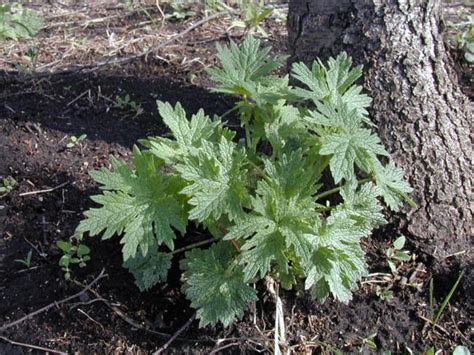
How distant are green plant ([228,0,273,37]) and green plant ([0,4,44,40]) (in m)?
1.22

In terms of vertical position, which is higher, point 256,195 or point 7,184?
point 256,195

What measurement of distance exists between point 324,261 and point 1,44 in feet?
9.20

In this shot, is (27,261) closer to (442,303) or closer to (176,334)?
(176,334)

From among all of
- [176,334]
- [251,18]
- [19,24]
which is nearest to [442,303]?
[176,334]

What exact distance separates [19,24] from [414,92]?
2476 mm

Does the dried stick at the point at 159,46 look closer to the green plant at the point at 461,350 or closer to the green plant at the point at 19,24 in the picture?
the green plant at the point at 19,24

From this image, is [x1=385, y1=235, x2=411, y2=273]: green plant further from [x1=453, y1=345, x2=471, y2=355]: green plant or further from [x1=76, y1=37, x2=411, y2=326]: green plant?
[x1=453, y1=345, x2=471, y2=355]: green plant

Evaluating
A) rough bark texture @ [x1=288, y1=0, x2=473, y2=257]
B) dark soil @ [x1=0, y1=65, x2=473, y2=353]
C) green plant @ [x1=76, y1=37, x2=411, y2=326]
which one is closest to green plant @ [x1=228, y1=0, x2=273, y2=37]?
rough bark texture @ [x1=288, y1=0, x2=473, y2=257]

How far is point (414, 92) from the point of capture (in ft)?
8.27

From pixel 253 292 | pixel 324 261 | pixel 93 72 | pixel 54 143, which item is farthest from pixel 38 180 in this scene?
pixel 324 261

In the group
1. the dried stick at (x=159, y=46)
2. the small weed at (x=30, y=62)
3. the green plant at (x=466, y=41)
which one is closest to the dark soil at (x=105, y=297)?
the small weed at (x=30, y=62)

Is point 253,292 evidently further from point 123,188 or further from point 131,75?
point 131,75

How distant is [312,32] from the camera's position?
8.47 feet

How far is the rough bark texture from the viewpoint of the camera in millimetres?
2490
